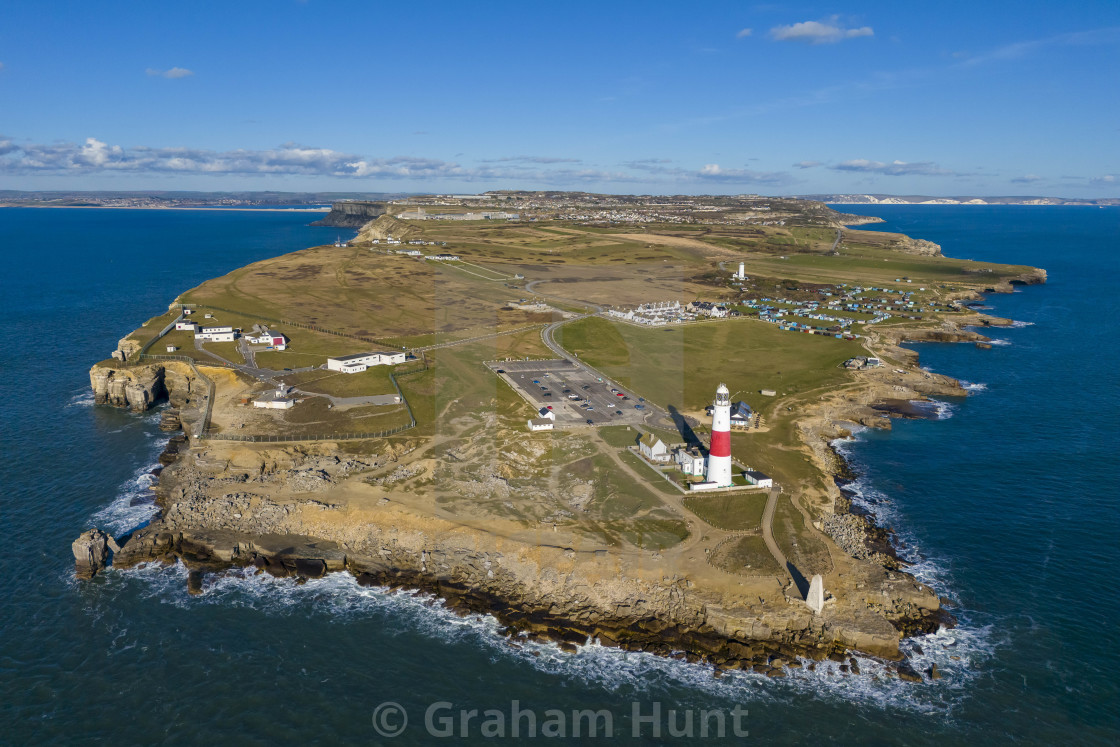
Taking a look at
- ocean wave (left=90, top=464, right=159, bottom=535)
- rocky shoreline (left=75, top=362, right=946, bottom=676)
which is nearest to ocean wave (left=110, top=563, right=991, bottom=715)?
rocky shoreline (left=75, top=362, right=946, bottom=676)

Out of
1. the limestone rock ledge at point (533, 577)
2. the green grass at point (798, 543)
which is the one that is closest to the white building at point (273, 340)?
the limestone rock ledge at point (533, 577)

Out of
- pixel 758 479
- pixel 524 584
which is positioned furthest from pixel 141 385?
pixel 758 479

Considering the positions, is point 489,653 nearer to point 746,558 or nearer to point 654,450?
point 746,558

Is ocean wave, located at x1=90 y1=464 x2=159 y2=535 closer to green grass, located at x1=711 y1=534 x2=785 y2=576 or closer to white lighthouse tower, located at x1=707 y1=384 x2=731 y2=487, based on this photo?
green grass, located at x1=711 y1=534 x2=785 y2=576

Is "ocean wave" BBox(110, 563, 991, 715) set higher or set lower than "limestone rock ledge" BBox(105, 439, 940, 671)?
lower

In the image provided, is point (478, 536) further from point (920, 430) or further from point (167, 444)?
point (920, 430)

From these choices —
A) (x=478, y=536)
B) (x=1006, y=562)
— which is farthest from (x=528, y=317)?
(x=1006, y=562)
